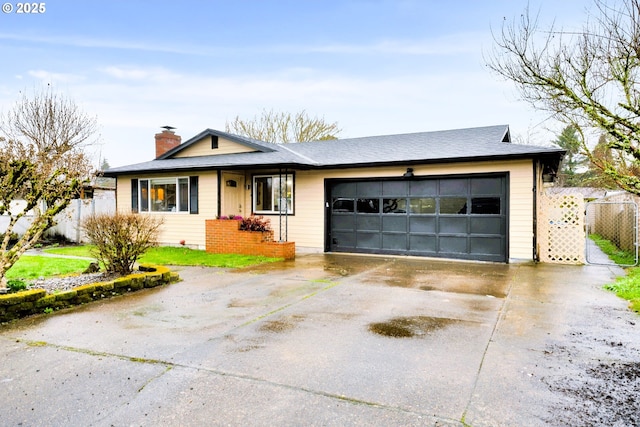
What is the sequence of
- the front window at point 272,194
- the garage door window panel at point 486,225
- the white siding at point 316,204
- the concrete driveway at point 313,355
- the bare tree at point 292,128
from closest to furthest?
the concrete driveway at point 313,355 < the white siding at point 316,204 < the garage door window panel at point 486,225 < the front window at point 272,194 < the bare tree at point 292,128

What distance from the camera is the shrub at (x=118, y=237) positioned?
698 cm

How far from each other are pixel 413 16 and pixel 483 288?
9.10m

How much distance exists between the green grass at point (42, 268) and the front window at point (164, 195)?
170 inches

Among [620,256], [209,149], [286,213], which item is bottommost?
[620,256]

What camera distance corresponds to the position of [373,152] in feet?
40.9

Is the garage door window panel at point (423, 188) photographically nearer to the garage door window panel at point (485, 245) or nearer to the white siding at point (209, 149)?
the garage door window panel at point (485, 245)

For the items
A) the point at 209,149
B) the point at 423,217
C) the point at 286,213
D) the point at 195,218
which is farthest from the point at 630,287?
the point at 209,149

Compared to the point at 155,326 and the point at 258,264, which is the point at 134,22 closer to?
the point at 258,264

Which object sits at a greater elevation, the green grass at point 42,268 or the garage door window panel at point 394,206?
the garage door window panel at point 394,206

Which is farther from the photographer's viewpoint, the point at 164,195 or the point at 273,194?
the point at 164,195

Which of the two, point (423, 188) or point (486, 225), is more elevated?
point (423, 188)

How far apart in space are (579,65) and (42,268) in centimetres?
1193

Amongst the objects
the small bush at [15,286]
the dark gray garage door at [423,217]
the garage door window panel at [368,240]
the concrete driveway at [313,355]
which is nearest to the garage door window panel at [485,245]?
the dark gray garage door at [423,217]

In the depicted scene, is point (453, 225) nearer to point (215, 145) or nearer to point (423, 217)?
point (423, 217)
